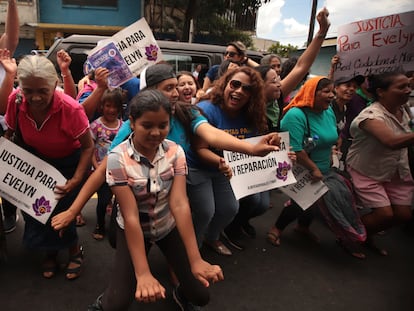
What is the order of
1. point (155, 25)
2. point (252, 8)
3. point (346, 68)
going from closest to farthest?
1. point (346, 68)
2. point (252, 8)
3. point (155, 25)

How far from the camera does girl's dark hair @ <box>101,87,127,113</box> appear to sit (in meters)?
3.06

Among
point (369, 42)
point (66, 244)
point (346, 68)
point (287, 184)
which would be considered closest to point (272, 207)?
point (287, 184)

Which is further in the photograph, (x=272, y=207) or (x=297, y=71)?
(x=272, y=207)

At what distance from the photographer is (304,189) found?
2.88m

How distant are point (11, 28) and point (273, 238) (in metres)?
2.90

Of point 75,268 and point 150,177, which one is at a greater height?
point 150,177

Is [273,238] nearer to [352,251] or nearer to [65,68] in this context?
[352,251]

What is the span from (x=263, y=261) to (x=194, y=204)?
3.14 ft

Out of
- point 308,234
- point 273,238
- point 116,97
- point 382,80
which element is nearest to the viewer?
point 382,80

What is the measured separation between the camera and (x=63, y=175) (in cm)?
236

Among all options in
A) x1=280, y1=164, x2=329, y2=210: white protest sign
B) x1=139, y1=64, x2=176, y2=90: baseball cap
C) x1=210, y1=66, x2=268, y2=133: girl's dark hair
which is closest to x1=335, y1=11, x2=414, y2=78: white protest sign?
x1=280, y1=164, x2=329, y2=210: white protest sign

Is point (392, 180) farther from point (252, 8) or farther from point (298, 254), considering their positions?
point (252, 8)

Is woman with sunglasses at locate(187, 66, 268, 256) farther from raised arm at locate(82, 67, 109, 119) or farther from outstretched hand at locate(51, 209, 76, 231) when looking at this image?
outstretched hand at locate(51, 209, 76, 231)

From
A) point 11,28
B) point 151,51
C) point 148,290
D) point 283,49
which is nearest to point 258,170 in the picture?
point 148,290
